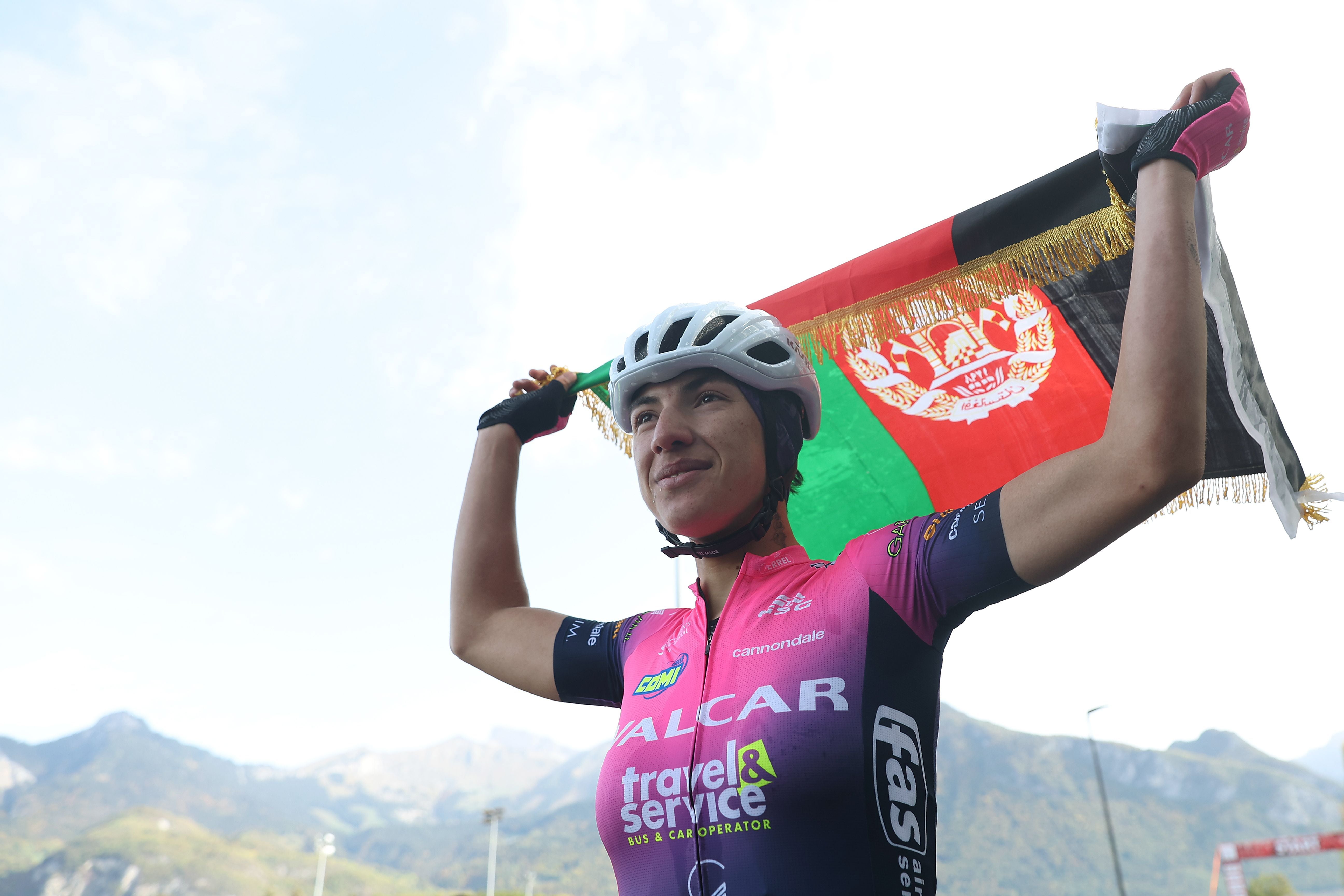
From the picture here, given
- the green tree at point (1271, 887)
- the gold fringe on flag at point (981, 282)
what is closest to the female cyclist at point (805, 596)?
the gold fringe on flag at point (981, 282)

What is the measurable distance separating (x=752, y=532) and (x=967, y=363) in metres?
1.77

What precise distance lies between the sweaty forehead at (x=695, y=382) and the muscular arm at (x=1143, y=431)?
1140 millimetres

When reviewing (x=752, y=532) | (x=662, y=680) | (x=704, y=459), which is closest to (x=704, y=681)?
(x=662, y=680)

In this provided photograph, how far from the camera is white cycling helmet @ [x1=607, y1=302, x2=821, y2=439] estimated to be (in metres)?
3.13

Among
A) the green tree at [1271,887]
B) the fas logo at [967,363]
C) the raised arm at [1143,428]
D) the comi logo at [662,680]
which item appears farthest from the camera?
the green tree at [1271,887]

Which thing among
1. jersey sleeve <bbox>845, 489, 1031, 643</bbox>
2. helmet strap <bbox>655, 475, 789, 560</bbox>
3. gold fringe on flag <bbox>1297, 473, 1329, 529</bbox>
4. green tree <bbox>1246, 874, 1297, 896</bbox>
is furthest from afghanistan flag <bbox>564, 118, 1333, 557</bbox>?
green tree <bbox>1246, 874, 1297, 896</bbox>

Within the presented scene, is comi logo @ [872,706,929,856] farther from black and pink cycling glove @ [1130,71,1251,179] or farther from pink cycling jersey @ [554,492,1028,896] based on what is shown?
black and pink cycling glove @ [1130,71,1251,179]

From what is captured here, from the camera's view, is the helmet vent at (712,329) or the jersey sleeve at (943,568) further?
the helmet vent at (712,329)

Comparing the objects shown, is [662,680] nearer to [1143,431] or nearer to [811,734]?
[811,734]

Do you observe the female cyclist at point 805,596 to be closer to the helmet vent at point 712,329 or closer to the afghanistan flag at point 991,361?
the helmet vent at point 712,329

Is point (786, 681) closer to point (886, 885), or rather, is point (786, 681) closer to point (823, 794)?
point (823, 794)

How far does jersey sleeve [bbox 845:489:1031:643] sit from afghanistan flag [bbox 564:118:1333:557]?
121cm

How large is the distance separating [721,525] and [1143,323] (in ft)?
4.73

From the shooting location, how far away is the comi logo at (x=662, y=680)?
2777 mm
